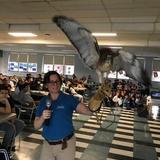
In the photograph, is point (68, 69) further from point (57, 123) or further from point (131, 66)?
point (131, 66)

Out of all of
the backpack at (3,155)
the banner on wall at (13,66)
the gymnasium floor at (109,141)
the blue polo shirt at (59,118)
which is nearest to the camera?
the blue polo shirt at (59,118)

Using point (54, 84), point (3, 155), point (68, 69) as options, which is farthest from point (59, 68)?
point (54, 84)

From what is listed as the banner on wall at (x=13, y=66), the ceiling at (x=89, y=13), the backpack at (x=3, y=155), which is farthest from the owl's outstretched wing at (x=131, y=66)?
the banner on wall at (x=13, y=66)

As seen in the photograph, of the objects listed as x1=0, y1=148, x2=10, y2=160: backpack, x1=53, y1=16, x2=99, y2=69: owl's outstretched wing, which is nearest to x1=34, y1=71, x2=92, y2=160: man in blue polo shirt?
x1=53, y1=16, x2=99, y2=69: owl's outstretched wing

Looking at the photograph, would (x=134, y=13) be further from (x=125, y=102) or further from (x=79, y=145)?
(x=125, y=102)

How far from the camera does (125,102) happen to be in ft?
33.9

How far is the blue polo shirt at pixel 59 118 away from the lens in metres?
2.04

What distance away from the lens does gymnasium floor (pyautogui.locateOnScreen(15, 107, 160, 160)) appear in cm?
419

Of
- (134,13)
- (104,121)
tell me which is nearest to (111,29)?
(134,13)

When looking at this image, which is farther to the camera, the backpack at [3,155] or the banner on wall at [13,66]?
the banner on wall at [13,66]

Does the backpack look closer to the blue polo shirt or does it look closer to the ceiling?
the blue polo shirt

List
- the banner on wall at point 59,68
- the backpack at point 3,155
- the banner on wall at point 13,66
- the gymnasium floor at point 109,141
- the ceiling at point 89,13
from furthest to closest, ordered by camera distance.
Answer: the banner on wall at point 13,66 → the banner on wall at point 59,68 → the ceiling at point 89,13 → the gymnasium floor at point 109,141 → the backpack at point 3,155

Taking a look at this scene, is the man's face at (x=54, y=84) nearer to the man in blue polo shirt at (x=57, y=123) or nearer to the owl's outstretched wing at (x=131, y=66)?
the man in blue polo shirt at (x=57, y=123)

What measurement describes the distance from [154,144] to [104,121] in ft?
7.04
